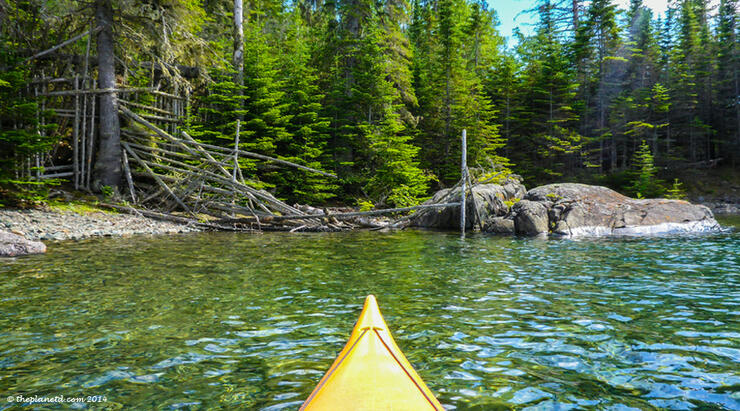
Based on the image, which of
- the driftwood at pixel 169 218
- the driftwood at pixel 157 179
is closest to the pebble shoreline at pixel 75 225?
the driftwood at pixel 169 218

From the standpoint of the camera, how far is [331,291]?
730 centimetres

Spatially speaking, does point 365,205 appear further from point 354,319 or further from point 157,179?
point 354,319

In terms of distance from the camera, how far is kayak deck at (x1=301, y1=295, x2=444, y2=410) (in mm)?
2459

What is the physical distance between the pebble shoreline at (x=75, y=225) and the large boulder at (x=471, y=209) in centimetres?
1015

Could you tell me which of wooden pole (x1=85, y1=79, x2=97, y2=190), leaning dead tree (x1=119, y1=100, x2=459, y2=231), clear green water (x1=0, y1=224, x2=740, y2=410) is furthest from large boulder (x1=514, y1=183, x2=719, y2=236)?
wooden pole (x1=85, y1=79, x2=97, y2=190)

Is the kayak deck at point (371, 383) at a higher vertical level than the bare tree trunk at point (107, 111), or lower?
lower

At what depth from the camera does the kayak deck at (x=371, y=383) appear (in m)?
2.46

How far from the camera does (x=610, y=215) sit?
1662 cm

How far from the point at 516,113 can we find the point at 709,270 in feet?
96.4

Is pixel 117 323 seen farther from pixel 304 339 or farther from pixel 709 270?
pixel 709 270

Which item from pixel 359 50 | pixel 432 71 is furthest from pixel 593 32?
pixel 359 50

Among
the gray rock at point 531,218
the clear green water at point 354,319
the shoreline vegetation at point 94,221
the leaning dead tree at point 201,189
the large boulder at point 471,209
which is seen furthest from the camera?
the large boulder at point 471,209

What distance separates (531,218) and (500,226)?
4.33 feet

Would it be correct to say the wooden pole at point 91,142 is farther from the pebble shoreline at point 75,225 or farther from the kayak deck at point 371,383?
the kayak deck at point 371,383
